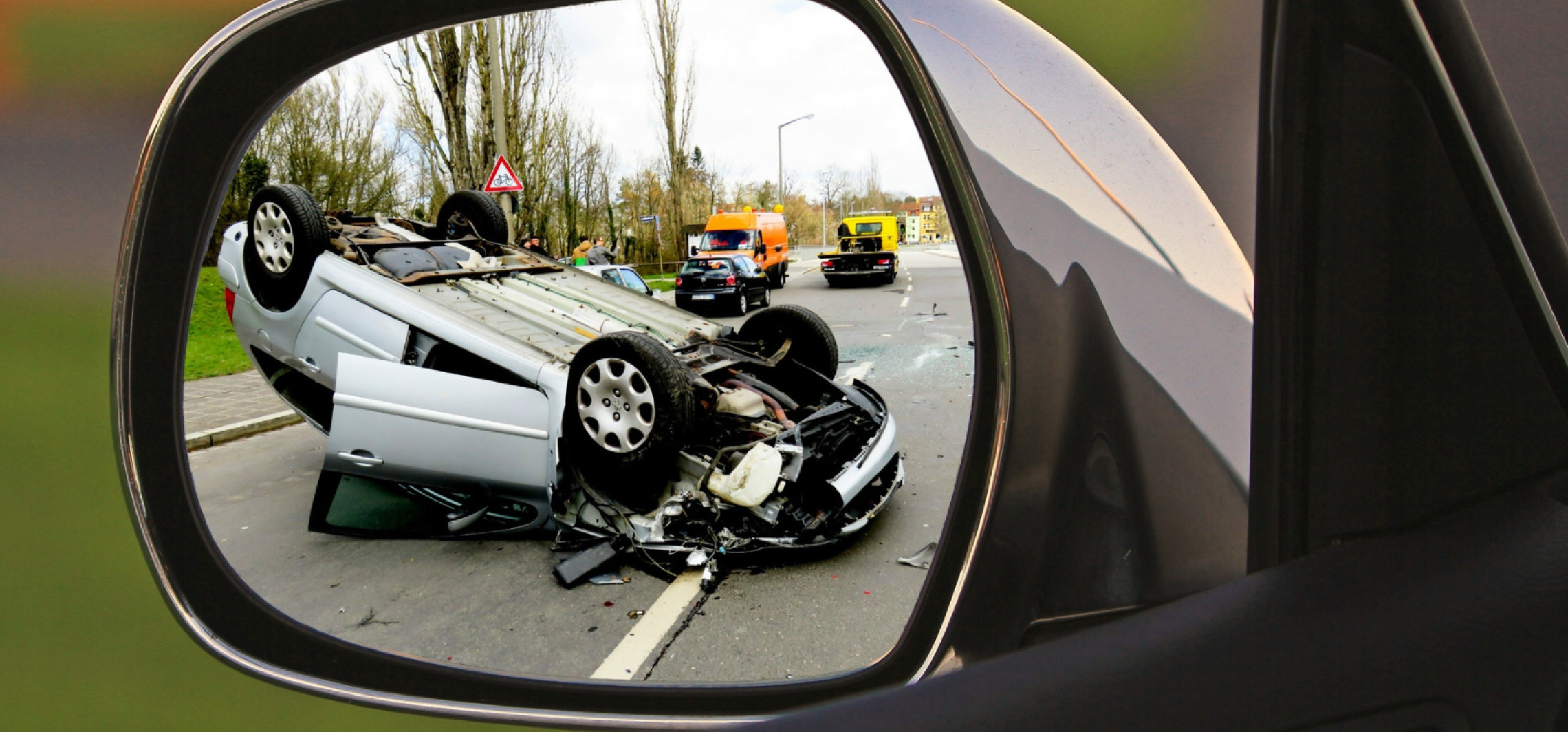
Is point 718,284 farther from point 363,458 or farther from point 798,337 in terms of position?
point 363,458

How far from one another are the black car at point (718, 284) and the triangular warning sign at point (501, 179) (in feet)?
24.8

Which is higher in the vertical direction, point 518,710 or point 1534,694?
point 1534,694

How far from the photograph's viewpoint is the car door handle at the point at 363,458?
3.80 m

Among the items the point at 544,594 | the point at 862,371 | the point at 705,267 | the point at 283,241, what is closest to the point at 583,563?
the point at 544,594

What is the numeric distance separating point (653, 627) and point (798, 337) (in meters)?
3.19

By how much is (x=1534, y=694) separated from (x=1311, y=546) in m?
0.17

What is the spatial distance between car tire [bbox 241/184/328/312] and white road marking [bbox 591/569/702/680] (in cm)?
295

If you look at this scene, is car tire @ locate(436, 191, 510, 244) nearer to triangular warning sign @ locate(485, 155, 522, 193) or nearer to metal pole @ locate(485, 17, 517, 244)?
metal pole @ locate(485, 17, 517, 244)

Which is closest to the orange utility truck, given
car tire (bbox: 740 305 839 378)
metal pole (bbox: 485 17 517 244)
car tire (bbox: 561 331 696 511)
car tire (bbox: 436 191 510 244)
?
metal pole (bbox: 485 17 517 244)

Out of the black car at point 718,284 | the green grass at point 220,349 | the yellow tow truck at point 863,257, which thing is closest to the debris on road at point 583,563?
the green grass at point 220,349

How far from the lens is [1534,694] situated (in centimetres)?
52

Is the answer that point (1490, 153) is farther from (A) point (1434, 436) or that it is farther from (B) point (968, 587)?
(B) point (968, 587)

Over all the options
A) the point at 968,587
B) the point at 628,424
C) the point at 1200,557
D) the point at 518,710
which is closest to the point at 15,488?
the point at 518,710

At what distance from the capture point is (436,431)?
3.80 metres
